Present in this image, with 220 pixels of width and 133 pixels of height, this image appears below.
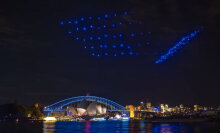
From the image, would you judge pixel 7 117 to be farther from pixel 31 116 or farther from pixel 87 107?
pixel 87 107

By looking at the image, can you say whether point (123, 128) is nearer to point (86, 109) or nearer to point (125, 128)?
point (125, 128)

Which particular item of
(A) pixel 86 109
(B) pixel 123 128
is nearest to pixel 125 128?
(B) pixel 123 128

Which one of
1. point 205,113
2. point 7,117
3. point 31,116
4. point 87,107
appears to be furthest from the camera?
point 87,107

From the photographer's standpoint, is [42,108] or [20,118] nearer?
[20,118]

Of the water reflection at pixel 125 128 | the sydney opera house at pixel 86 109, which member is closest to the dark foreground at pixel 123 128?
the water reflection at pixel 125 128

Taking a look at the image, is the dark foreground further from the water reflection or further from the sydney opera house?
the sydney opera house

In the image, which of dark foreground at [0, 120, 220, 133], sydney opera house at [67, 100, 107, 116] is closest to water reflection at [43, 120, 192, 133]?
dark foreground at [0, 120, 220, 133]

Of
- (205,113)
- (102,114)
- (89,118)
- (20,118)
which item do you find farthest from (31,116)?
(205,113)

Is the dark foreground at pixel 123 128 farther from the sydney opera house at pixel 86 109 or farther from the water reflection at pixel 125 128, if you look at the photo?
the sydney opera house at pixel 86 109
